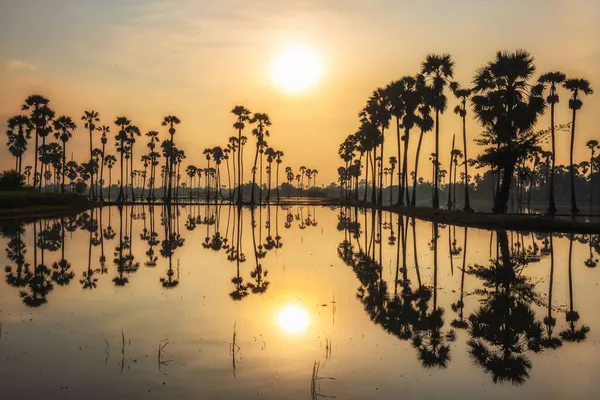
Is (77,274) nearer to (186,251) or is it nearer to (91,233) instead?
(186,251)

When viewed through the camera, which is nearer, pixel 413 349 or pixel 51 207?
pixel 413 349

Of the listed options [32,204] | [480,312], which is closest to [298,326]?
[480,312]

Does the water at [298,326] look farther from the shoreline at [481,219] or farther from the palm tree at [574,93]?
the palm tree at [574,93]

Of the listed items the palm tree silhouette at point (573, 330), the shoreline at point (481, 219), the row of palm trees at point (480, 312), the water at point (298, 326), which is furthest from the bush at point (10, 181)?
the palm tree silhouette at point (573, 330)

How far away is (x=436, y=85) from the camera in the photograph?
75.2 metres

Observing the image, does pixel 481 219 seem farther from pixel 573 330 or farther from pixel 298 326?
pixel 298 326

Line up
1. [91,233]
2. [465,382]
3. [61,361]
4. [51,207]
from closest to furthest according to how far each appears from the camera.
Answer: [465,382] < [61,361] < [91,233] < [51,207]

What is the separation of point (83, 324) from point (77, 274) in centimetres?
892

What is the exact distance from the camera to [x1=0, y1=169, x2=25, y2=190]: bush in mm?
74463

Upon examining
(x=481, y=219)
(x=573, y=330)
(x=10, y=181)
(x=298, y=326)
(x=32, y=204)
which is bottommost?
(x=298, y=326)

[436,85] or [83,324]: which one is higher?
[436,85]

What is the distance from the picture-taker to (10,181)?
75.3 meters

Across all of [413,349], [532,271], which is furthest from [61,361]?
[532,271]

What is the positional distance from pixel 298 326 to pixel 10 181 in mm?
75226
